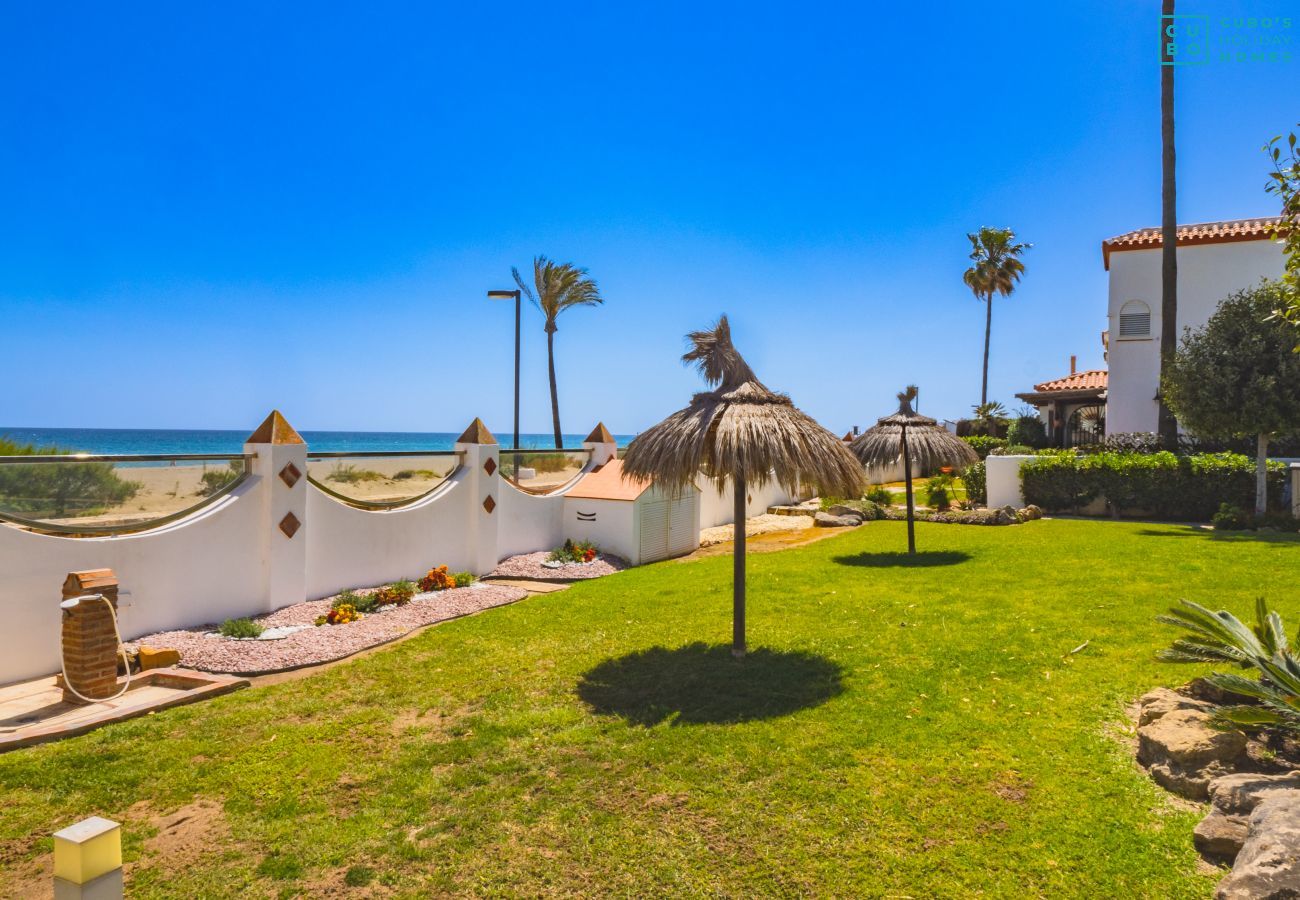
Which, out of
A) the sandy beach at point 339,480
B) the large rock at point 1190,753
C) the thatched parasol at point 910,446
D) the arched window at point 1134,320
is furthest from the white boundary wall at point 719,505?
the large rock at point 1190,753

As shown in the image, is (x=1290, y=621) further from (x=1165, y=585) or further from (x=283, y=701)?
(x=283, y=701)

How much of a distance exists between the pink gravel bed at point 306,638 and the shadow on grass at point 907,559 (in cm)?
647

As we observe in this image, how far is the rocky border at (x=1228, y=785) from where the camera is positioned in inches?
128

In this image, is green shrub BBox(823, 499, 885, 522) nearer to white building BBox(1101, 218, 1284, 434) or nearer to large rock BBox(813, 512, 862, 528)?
large rock BBox(813, 512, 862, 528)

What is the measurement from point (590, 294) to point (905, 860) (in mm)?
29284

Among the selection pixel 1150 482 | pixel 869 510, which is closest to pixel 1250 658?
pixel 1150 482

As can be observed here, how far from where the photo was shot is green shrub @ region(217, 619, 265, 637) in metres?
9.09

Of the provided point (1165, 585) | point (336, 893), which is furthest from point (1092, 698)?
point (336, 893)

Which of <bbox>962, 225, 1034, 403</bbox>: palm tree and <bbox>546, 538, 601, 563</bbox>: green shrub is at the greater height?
<bbox>962, 225, 1034, 403</bbox>: palm tree

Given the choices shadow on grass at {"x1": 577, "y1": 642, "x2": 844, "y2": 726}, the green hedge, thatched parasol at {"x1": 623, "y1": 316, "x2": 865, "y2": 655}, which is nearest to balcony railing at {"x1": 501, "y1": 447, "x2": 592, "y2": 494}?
thatched parasol at {"x1": 623, "y1": 316, "x2": 865, "y2": 655}

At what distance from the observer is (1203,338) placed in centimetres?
1647

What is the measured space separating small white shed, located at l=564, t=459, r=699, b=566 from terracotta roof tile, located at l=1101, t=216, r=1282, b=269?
1777 centimetres

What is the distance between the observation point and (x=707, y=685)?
23.4 ft

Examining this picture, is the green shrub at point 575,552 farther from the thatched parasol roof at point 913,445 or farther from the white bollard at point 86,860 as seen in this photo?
the white bollard at point 86,860
